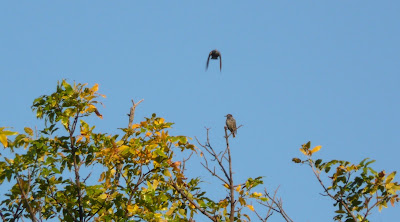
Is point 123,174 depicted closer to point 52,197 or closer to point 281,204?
point 52,197

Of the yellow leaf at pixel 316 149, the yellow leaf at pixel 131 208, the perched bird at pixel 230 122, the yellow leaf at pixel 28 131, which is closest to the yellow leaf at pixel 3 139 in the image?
the yellow leaf at pixel 131 208

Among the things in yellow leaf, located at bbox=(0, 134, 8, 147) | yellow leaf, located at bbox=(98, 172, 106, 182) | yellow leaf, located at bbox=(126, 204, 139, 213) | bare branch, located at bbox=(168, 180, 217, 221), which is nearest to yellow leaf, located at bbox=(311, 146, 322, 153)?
bare branch, located at bbox=(168, 180, 217, 221)

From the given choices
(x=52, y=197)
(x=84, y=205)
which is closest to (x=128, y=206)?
(x=84, y=205)

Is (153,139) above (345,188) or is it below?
above

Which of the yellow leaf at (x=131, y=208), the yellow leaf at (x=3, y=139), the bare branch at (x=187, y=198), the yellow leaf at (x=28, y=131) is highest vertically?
the yellow leaf at (x=28, y=131)

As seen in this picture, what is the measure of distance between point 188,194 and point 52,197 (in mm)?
1555

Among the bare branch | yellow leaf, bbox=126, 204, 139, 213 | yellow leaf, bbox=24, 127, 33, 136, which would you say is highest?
yellow leaf, bbox=24, 127, 33, 136

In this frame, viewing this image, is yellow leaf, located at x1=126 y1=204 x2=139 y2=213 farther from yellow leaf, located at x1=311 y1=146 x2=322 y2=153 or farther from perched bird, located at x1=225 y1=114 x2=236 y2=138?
perched bird, located at x1=225 y1=114 x2=236 y2=138

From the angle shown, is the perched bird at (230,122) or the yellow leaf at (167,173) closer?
the yellow leaf at (167,173)

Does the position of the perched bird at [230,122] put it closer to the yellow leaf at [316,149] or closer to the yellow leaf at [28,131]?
the yellow leaf at [316,149]

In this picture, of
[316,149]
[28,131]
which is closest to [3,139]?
[28,131]

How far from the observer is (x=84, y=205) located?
6.90 meters

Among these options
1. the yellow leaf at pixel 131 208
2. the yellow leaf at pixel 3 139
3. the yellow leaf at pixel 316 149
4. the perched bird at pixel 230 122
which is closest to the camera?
the yellow leaf at pixel 3 139

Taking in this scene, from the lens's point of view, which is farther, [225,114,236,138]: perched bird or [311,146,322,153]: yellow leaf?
[225,114,236,138]: perched bird
